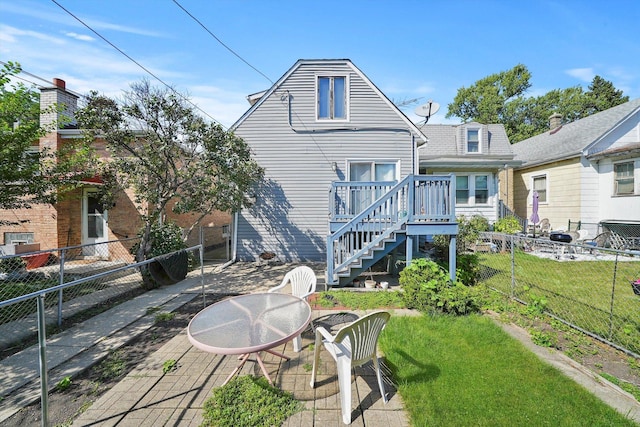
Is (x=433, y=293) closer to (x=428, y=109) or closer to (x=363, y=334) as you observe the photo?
(x=363, y=334)

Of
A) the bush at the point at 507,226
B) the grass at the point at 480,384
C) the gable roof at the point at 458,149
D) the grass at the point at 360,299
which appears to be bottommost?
the grass at the point at 480,384

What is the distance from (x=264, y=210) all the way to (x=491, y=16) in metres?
10.7

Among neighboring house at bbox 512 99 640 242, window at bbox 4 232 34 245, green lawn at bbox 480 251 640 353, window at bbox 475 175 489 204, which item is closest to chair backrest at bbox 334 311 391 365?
green lawn at bbox 480 251 640 353

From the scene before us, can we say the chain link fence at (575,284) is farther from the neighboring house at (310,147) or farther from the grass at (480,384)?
the neighboring house at (310,147)

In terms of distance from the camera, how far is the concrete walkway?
2535mm

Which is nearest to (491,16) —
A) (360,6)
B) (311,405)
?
(360,6)

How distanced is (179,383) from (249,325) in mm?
1022

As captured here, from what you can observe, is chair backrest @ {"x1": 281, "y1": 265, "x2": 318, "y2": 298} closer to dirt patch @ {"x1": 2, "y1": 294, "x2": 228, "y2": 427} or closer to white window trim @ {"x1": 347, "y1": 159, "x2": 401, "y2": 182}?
dirt patch @ {"x1": 2, "y1": 294, "x2": 228, "y2": 427}

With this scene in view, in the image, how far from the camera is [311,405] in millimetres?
2680

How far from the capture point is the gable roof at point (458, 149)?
1292 centimetres

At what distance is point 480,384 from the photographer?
116 inches

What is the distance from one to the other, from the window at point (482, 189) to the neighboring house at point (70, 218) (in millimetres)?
14266

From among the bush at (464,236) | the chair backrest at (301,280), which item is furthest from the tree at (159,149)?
the bush at (464,236)

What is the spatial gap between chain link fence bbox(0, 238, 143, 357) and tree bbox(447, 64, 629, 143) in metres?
35.5
